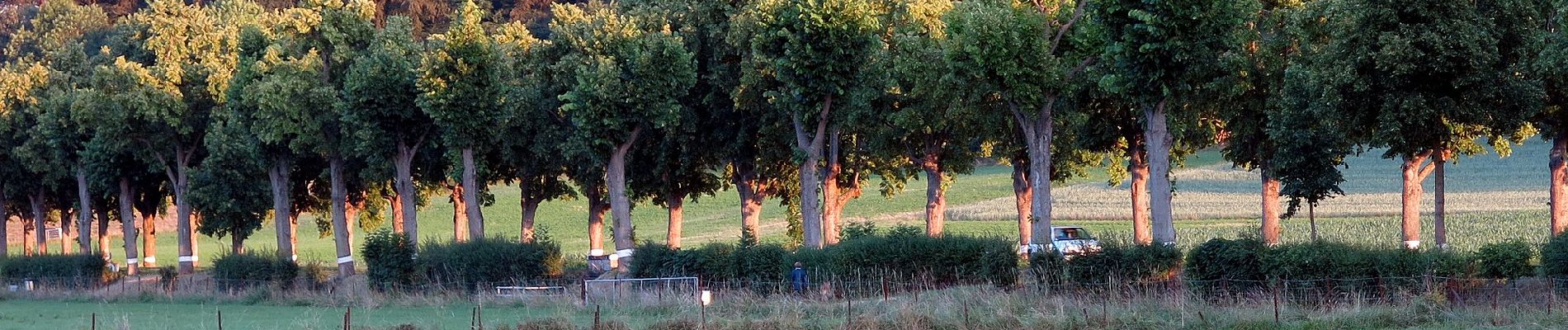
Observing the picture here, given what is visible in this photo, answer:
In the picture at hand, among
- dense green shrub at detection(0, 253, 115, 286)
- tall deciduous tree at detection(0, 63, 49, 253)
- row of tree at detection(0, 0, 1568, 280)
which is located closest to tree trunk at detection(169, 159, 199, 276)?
row of tree at detection(0, 0, 1568, 280)

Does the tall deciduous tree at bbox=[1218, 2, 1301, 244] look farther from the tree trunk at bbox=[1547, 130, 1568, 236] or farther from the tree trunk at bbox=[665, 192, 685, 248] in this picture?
the tree trunk at bbox=[665, 192, 685, 248]

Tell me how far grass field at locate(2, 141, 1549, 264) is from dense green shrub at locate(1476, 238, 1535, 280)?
59.4ft

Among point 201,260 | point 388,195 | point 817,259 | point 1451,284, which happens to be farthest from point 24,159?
point 1451,284

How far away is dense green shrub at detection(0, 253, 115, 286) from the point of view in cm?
5531

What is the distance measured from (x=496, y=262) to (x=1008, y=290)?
1649cm

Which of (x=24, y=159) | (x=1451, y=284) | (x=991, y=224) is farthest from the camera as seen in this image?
(x=991, y=224)

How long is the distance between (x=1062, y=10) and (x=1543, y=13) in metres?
10.4

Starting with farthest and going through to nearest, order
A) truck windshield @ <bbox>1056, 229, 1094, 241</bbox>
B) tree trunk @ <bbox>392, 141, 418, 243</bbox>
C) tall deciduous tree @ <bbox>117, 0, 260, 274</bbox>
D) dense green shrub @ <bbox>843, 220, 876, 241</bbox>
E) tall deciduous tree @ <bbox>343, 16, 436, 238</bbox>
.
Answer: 1. tall deciduous tree @ <bbox>117, 0, 260, 274</bbox>
2. truck windshield @ <bbox>1056, 229, 1094, 241</bbox>
3. tree trunk @ <bbox>392, 141, 418, 243</bbox>
4. tall deciduous tree @ <bbox>343, 16, 436, 238</bbox>
5. dense green shrub @ <bbox>843, 220, 876, 241</bbox>

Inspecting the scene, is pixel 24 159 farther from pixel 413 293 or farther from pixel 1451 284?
pixel 1451 284

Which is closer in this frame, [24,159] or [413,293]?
[413,293]

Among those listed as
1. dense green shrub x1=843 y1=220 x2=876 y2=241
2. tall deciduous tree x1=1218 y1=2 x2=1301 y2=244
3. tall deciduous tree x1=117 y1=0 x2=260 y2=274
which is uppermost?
tall deciduous tree x1=117 y1=0 x2=260 y2=274

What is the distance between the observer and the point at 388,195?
61.8m

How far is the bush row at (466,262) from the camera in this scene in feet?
138

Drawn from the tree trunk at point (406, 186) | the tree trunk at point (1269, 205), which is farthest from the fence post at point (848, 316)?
the tree trunk at point (406, 186)
